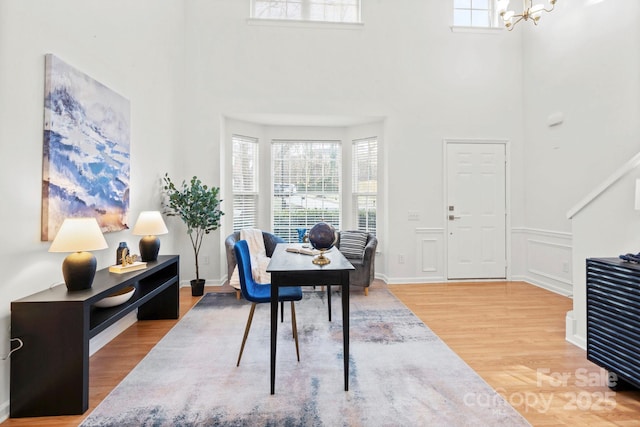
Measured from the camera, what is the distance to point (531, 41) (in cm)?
482

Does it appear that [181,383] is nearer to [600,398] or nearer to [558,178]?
[600,398]

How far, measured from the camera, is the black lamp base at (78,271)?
2.03 meters

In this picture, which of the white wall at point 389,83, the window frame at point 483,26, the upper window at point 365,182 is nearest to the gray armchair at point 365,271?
the white wall at point 389,83

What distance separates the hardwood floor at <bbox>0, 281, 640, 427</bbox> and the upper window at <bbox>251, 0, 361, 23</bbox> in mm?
4300

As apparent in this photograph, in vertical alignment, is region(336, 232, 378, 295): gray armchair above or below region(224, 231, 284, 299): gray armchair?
below

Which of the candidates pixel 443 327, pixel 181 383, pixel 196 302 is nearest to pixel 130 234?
pixel 196 302

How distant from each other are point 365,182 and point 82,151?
12.6 ft

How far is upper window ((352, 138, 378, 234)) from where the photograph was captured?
5172mm

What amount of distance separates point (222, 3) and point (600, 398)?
5983 millimetres

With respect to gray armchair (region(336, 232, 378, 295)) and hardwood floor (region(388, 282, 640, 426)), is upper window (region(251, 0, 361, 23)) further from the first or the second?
hardwood floor (region(388, 282, 640, 426))

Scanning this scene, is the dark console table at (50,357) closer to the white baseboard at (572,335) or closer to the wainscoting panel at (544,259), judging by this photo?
the white baseboard at (572,335)

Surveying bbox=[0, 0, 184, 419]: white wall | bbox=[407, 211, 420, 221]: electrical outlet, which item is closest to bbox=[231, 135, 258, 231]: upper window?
bbox=[0, 0, 184, 419]: white wall

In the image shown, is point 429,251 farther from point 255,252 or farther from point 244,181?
point 244,181

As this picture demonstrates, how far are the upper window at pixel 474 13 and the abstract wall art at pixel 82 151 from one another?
500 cm
